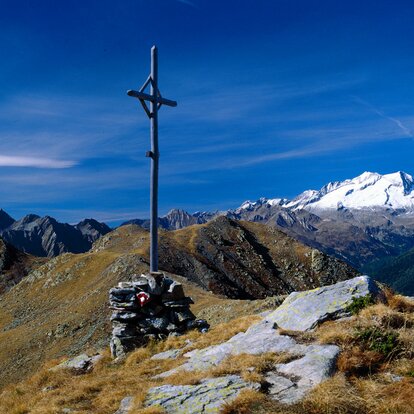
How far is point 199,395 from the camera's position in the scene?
37.1ft

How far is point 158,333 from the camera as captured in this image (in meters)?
21.1

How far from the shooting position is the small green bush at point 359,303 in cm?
1513

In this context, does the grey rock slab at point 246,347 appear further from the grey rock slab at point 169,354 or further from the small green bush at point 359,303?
the small green bush at point 359,303

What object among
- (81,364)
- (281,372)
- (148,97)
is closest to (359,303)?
(281,372)

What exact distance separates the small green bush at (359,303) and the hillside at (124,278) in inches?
1095

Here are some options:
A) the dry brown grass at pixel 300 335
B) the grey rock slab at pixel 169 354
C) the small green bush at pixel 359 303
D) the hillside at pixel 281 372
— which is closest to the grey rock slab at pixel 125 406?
the hillside at pixel 281 372

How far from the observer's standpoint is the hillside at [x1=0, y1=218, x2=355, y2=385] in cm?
5897

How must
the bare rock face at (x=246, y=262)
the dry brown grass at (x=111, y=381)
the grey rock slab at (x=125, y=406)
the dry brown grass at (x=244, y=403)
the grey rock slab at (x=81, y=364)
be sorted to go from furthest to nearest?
the bare rock face at (x=246, y=262) < the grey rock slab at (x=81, y=364) < the dry brown grass at (x=111, y=381) < the grey rock slab at (x=125, y=406) < the dry brown grass at (x=244, y=403)

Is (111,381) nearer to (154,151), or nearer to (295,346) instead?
(295,346)

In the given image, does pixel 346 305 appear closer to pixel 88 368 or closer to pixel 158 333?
pixel 158 333

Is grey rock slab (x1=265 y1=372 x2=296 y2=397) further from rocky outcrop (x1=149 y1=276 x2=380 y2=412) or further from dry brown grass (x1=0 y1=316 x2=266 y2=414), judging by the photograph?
dry brown grass (x1=0 y1=316 x2=266 y2=414)

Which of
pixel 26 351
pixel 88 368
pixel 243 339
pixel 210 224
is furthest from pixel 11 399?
pixel 210 224

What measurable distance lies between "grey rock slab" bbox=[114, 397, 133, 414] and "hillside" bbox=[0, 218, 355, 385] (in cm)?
3183

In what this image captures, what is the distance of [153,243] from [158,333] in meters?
4.47
